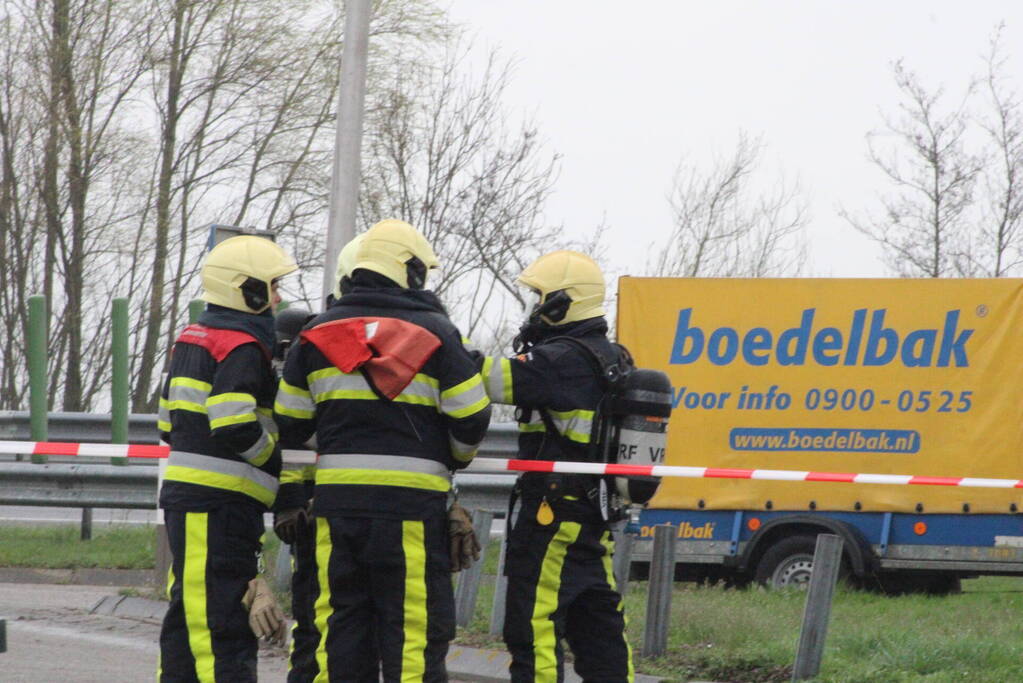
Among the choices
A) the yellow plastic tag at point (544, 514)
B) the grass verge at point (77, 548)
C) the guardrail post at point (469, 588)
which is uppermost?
the yellow plastic tag at point (544, 514)

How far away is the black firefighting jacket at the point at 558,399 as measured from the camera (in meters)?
5.67

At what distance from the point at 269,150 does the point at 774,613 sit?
1204 centimetres

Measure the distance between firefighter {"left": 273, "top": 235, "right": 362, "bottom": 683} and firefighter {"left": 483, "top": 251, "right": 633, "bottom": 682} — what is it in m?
0.72

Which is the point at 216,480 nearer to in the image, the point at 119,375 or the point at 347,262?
the point at 347,262

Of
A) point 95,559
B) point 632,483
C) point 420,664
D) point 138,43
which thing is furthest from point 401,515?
point 138,43

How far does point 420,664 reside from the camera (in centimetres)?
527

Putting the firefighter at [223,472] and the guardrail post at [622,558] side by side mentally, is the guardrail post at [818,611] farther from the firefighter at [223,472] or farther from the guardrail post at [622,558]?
the firefighter at [223,472]

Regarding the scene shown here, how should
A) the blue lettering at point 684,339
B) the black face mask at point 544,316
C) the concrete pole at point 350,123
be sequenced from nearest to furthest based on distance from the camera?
the black face mask at point 544,316
the concrete pole at point 350,123
the blue lettering at point 684,339

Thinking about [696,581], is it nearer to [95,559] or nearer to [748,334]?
[748,334]

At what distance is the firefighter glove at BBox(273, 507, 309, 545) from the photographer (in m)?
5.76

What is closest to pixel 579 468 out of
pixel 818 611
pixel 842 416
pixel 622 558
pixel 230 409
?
pixel 230 409

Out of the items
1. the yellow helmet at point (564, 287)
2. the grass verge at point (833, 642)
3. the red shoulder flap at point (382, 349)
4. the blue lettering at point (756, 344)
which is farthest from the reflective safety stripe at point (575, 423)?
the blue lettering at point (756, 344)

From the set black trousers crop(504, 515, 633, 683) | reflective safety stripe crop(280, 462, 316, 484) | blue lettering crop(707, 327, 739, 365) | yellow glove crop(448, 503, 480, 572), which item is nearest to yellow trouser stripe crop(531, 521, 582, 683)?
black trousers crop(504, 515, 633, 683)

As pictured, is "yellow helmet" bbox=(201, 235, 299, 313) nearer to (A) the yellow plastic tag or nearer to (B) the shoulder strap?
(B) the shoulder strap
